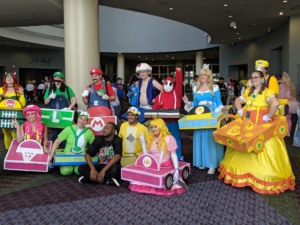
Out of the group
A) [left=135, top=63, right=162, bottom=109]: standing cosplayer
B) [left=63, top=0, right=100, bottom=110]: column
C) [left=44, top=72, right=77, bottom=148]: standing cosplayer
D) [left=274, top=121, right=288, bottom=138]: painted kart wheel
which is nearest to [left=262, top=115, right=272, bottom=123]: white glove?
[left=274, top=121, right=288, bottom=138]: painted kart wheel

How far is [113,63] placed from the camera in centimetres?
3259

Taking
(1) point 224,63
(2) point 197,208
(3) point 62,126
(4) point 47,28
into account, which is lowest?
(2) point 197,208

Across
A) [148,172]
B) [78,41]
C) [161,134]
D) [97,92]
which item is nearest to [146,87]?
[97,92]

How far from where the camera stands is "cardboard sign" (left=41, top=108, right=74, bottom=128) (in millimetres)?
5091

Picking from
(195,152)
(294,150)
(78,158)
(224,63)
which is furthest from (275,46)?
(78,158)

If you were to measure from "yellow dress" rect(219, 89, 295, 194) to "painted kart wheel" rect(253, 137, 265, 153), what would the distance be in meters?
0.13

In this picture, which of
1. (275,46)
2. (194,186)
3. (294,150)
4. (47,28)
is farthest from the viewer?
(47,28)

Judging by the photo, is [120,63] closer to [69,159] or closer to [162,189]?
[69,159]

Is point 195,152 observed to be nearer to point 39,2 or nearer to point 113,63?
point 39,2

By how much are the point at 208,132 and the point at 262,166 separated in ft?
3.51

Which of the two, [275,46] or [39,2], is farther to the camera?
[275,46]

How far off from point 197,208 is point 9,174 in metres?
2.83

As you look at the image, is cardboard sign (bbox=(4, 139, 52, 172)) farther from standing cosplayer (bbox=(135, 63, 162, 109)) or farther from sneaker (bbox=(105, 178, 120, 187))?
standing cosplayer (bbox=(135, 63, 162, 109))

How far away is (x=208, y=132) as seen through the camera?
184 inches
